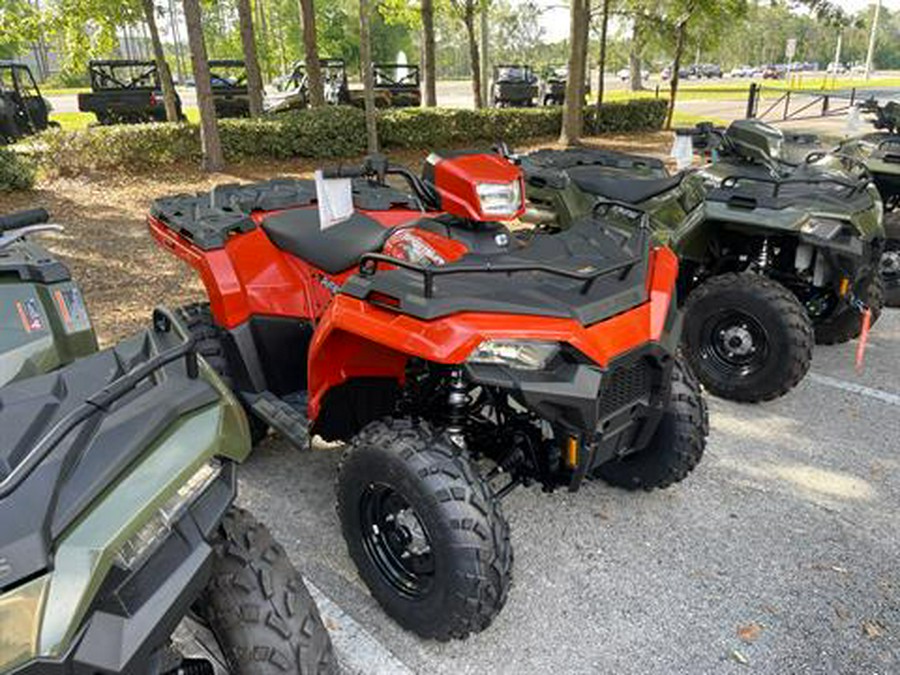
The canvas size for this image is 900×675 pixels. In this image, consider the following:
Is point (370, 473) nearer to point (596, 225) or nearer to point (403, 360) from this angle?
point (403, 360)

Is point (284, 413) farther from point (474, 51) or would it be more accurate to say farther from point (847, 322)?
point (474, 51)

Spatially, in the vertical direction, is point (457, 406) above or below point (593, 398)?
below

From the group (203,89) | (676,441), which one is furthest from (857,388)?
(203,89)

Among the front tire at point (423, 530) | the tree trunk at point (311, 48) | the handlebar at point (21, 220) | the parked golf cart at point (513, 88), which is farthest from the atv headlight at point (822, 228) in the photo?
the parked golf cart at point (513, 88)

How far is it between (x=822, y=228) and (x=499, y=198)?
237 centimetres

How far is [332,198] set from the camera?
2.75m

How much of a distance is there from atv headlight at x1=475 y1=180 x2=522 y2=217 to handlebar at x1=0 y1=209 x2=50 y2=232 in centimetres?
158

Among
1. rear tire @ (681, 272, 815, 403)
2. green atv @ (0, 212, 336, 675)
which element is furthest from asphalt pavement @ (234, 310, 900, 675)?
green atv @ (0, 212, 336, 675)

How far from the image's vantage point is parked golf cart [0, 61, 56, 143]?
1273 centimetres

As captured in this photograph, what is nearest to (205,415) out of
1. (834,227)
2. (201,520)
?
(201,520)

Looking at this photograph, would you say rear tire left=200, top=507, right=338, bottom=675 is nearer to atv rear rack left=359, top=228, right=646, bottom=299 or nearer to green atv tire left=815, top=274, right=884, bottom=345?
atv rear rack left=359, top=228, right=646, bottom=299

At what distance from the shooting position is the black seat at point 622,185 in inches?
196

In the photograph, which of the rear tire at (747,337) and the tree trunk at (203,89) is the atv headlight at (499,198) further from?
the tree trunk at (203,89)

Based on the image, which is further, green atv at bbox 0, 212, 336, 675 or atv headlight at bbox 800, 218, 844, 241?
atv headlight at bbox 800, 218, 844, 241
